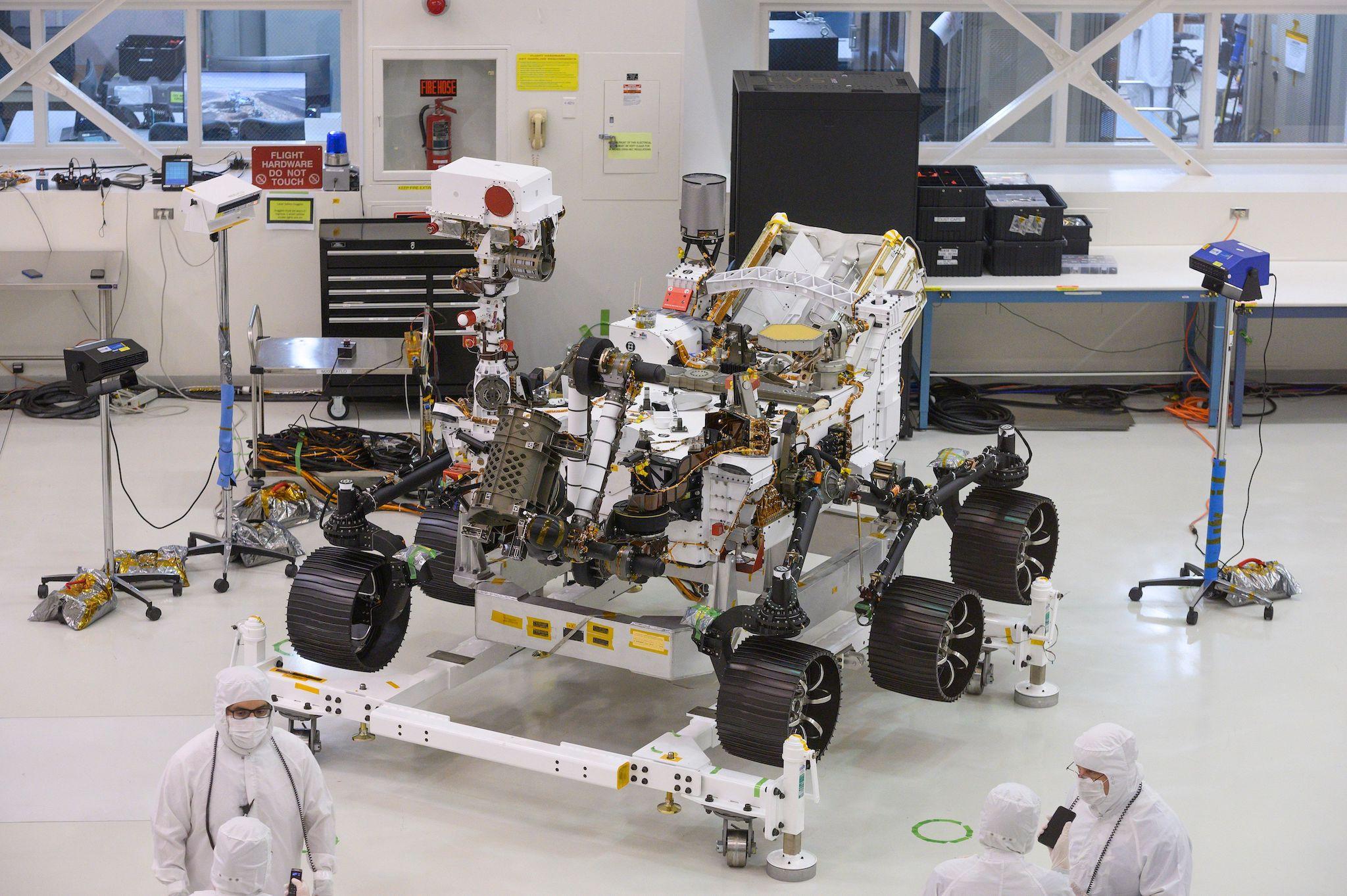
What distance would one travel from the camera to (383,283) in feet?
30.7

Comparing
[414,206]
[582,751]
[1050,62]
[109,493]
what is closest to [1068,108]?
[1050,62]

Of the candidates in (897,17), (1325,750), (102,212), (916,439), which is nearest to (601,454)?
(1325,750)

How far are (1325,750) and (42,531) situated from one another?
5450 millimetres

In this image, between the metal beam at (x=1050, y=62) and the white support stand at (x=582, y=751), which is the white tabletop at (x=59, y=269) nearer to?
the white support stand at (x=582, y=751)

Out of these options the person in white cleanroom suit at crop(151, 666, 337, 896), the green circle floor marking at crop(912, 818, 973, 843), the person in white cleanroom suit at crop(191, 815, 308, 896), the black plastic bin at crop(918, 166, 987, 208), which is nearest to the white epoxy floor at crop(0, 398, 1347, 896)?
the green circle floor marking at crop(912, 818, 973, 843)

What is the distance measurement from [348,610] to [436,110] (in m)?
4.68

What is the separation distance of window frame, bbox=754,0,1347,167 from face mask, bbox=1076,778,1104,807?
717 centimetres

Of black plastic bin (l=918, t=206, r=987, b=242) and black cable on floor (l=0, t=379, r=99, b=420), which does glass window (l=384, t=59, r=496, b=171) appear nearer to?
black cable on floor (l=0, t=379, r=99, b=420)

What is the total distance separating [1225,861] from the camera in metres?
5.04

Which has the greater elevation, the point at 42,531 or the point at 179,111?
the point at 179,111

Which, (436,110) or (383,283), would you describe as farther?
(436,110)

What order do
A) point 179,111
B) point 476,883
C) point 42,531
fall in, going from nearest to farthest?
point 476,883, point 42,531, point 179,111

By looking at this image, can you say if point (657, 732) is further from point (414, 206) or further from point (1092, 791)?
point (414, 206)

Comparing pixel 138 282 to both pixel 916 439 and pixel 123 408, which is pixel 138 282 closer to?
pixel 123 408
